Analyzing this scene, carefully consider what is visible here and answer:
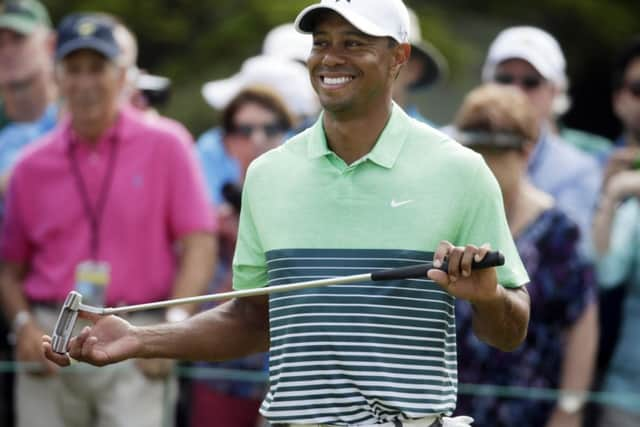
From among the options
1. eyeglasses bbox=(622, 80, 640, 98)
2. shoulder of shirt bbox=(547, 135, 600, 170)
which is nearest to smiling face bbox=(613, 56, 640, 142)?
eyeglasses bbox=(622, 80, 640, 98)

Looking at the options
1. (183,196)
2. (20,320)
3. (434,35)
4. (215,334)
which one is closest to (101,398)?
(20,320)

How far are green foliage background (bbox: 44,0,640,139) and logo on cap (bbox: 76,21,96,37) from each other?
4973 millimetres

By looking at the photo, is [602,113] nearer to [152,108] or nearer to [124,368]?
[152,108]

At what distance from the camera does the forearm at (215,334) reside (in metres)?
4.46

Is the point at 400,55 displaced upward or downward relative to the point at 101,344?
upward

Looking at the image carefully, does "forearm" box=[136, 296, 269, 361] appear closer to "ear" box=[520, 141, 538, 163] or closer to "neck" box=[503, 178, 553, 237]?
"neck" box=[503, 178, 553, 237]

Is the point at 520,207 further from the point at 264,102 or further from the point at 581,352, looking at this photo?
the point at 264,102

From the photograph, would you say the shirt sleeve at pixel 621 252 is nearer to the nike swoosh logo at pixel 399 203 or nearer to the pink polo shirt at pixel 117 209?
the pink polo shirt at pixel 117 209

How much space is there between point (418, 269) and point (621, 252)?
3.53 meters

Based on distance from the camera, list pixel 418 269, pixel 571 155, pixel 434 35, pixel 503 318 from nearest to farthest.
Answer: pixel 418 269 → pixel 503 318 → pixel 571 155 → pixel 434 35

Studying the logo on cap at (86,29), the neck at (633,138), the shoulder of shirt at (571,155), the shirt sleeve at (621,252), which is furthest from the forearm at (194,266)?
the neck at (633,138)

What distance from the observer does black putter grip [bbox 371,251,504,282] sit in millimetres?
3809

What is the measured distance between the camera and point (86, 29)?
7.45 metres

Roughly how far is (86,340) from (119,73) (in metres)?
3.42
